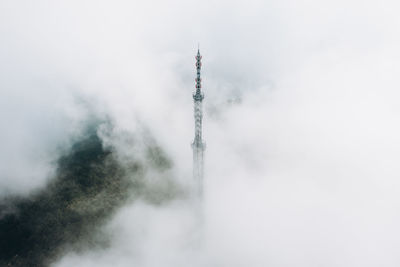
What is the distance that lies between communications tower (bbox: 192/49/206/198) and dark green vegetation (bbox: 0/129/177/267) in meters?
59.7

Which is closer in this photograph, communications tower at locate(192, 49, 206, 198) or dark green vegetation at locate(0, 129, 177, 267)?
communications tower at locate(192, 49, 206, 198)

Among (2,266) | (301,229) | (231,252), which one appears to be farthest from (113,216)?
(301,229)

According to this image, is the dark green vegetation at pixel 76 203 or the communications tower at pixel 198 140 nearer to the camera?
the communications tower at pixel 198 140

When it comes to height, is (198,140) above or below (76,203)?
below

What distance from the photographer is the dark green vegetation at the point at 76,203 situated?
5600 inches

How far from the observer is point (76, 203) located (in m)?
163

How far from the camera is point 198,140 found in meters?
106

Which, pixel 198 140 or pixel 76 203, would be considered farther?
pixel 76 203

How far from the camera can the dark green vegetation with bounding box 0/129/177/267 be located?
142 metres

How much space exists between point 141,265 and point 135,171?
59630 millimetres

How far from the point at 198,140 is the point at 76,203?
86.4 metres

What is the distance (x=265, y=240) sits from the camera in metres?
152

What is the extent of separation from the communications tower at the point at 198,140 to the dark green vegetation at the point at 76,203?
59.7 meters

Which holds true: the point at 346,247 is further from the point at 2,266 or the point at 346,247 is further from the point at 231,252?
the point at 2,266
